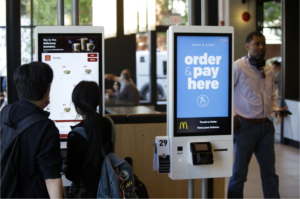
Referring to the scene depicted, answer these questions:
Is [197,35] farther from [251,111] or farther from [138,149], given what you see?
[138,149]

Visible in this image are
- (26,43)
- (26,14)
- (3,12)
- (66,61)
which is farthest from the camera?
(26,14)

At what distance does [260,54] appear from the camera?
3.23 m

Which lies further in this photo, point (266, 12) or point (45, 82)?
point (266, 12)

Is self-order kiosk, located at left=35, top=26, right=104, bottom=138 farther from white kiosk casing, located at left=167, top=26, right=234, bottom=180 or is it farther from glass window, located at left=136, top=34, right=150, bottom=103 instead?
glass window, located at left=136, top=34, right=150, bottom=103

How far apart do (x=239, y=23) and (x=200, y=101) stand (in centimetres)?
616

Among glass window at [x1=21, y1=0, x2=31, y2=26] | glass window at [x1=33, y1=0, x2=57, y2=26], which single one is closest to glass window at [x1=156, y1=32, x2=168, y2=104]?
glass window at [x1=33, y1=0, x2=57, y2=26]

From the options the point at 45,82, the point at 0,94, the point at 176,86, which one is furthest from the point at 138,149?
the point at 0,94

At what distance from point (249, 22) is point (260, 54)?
16.7 feet

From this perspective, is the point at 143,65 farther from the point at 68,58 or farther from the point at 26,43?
the point at 68,58

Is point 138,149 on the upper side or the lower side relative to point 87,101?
lower

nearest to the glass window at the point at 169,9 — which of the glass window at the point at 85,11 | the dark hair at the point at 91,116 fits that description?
the glass window at the point at 85,11

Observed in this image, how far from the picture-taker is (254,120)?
10.3 feet

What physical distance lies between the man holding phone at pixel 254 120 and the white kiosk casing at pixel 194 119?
0.84 meters

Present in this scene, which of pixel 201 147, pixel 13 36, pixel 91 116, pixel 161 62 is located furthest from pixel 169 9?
pixel 91 116
